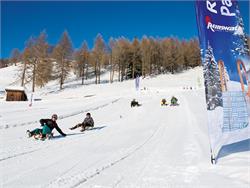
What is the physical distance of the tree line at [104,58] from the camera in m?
37.6

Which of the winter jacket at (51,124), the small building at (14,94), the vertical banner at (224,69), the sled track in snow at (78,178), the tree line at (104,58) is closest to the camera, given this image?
the sled track in snow at (78,178)

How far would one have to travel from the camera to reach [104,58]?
186 ft

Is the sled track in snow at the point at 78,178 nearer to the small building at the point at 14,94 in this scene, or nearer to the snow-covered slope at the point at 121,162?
the snow-covered slope at the point at 121,162

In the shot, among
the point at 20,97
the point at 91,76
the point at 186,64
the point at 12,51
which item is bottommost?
the point at 20,97

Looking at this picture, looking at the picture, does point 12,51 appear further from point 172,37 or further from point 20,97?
point 20,97

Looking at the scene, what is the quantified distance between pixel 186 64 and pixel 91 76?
91.6 feet

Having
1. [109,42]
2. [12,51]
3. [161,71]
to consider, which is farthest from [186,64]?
[12,51]

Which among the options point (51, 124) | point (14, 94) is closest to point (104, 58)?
point (14, 94)

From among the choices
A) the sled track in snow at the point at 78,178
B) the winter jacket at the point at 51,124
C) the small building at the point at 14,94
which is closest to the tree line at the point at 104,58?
the small building at the point at 14,94

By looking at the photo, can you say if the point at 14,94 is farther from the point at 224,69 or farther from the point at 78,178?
the point at 224,69

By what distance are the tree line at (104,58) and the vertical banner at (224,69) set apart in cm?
3401

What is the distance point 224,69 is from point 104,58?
52.7m

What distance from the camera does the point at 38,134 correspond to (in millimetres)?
8883

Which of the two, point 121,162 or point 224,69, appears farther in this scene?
point 121,162
